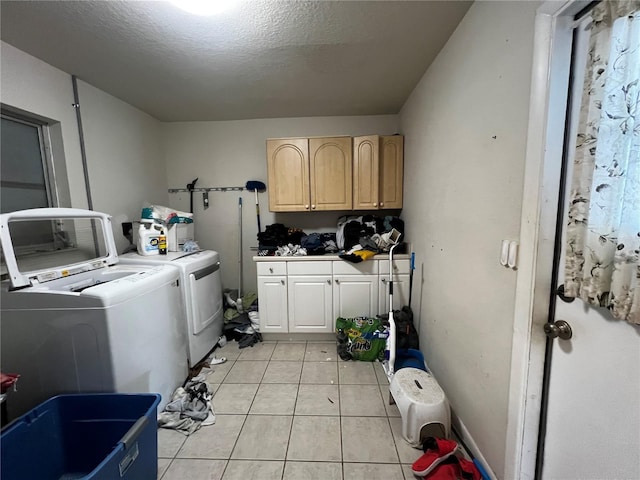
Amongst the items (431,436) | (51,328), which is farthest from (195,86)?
(431,436)

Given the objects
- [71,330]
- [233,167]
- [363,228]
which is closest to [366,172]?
[363,228]

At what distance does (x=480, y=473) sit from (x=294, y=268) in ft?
5.89

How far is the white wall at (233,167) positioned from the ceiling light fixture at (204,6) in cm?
158

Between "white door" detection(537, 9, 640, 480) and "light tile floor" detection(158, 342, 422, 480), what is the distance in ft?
2.30

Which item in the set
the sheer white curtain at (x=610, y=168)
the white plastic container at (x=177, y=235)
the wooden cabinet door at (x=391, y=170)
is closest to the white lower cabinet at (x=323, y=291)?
the wooden cabinet door at (x=391, y=170)

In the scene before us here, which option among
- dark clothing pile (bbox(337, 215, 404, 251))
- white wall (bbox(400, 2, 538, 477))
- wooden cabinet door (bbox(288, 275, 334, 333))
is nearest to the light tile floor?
wooden cabinet door (bbox(288, 275, 334, 333))

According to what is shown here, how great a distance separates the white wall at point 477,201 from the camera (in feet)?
3.36

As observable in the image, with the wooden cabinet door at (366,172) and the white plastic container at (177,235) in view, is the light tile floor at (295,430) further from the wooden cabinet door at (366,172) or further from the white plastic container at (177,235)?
the wooden cabinet door at (366,172)

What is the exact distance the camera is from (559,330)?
876 mm

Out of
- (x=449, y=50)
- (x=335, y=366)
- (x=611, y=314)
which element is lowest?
(x=335, y=366)

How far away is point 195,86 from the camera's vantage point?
81.5 inches

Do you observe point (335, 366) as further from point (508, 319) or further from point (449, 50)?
point (449, 50)

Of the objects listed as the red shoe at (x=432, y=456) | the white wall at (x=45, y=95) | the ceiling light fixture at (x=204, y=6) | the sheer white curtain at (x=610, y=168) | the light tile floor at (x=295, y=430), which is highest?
the ceiling light fixture at (x=204, y=6)

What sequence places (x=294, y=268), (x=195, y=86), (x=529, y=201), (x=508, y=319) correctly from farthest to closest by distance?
(x=294, y=268) → (x=195, y=86) → (x=508, y=319) → (x=529, y=201)
